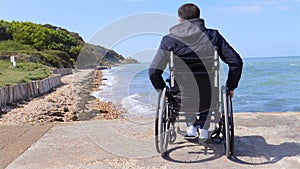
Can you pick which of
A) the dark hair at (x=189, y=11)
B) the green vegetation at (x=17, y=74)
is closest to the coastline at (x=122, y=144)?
the dark hair at (x=189, y=11)

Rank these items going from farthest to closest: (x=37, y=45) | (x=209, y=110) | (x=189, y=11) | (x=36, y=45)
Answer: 1. (x=37, y=45)
2. (x=36, y=45)
3. (x=209, y=110)
4. (x=189, y=11)

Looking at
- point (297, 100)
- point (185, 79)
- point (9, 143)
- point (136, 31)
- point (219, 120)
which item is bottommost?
point (297, 100)

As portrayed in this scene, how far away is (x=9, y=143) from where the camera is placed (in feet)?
14.1

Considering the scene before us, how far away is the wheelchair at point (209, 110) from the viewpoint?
3.27 meters

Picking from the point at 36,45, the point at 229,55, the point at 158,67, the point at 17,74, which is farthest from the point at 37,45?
the point at 229,55

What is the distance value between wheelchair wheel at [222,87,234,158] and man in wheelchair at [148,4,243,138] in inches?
4.4

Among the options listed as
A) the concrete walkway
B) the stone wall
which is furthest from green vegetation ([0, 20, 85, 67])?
the concrete walkway

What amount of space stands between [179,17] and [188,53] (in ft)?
1.30

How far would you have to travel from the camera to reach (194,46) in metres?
3.29

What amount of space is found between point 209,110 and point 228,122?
312mm

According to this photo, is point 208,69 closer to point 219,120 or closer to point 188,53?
point 188,53

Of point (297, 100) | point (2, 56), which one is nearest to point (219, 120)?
point (297, 100)

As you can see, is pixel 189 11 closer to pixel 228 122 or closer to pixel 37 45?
pixel 228 122

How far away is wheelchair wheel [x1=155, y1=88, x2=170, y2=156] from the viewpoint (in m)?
3.29
